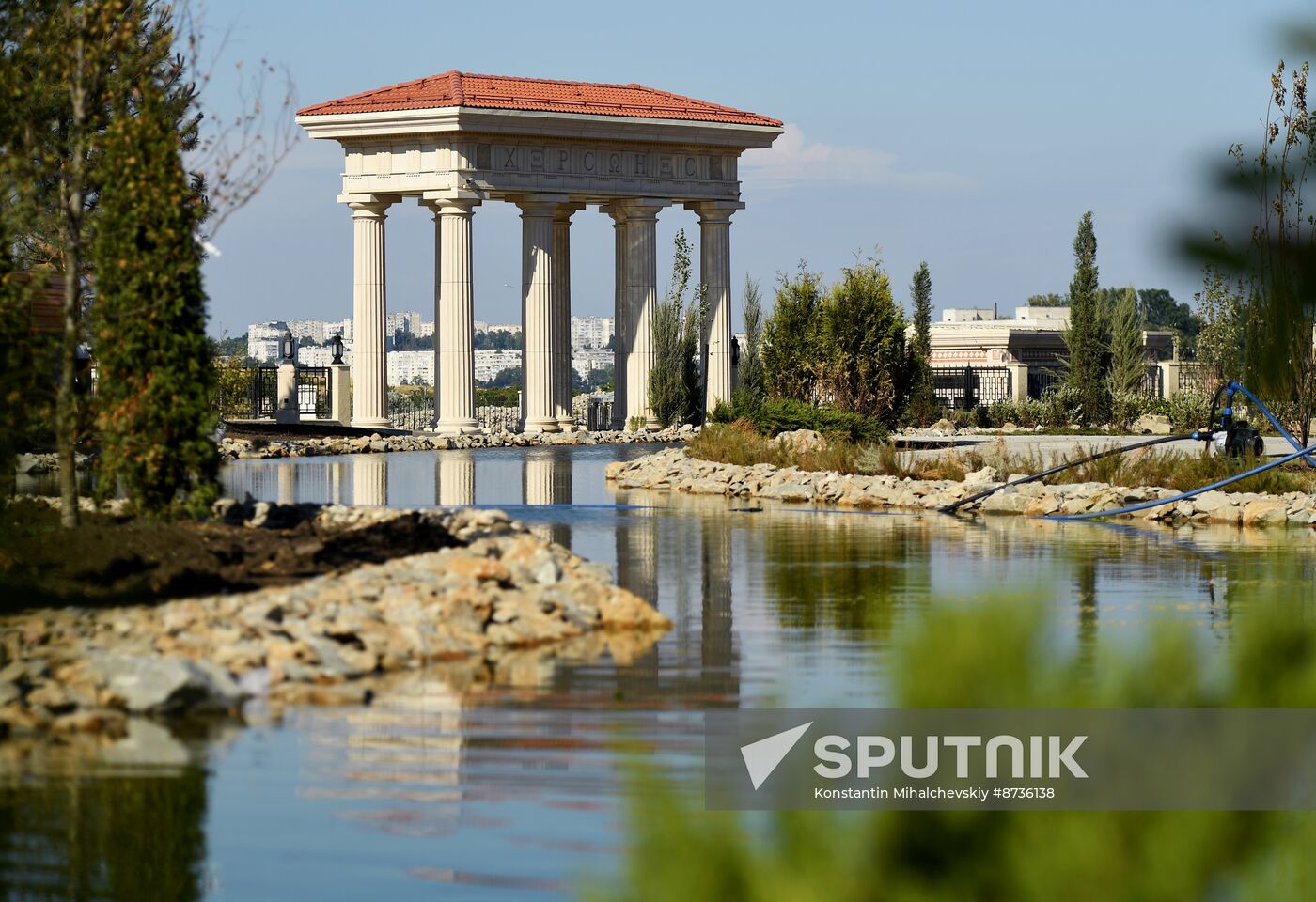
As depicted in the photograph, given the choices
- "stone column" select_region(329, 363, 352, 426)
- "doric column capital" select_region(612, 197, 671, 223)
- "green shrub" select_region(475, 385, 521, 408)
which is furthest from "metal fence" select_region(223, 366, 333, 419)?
"green shrub" select_region(475, 385, 521, 408)

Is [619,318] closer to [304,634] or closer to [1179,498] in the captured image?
[1179,498]

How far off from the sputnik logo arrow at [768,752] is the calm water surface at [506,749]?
0.32 feet

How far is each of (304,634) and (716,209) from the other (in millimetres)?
41444

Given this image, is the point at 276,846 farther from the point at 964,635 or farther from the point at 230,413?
the point at 230,413

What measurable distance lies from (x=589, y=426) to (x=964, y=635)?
4995 cm

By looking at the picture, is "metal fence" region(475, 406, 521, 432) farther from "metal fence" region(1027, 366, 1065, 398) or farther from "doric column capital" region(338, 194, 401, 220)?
"metal fence" region(1027, 366, 1065, 398)

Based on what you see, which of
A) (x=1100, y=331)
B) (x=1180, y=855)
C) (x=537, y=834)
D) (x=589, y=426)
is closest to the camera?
(x=1180, y=855)

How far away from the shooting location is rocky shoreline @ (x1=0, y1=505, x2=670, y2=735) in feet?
31.2

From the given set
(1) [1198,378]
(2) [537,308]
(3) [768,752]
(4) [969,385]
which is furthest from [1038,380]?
(3) [768,752]

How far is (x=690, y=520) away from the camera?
75.6ft

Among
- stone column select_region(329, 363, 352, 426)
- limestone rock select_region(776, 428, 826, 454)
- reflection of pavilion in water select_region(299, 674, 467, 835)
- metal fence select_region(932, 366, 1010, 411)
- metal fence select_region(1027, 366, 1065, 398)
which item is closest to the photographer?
reflection of pavilion in water select_region(299, 674, 467, 835)

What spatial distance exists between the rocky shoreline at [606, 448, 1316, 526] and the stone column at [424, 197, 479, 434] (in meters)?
16.7

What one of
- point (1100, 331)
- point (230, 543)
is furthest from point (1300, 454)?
point (1100, 331)

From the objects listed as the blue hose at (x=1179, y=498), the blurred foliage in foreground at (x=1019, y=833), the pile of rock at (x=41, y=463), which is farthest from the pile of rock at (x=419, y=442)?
the blurred foliage in foreground at (x=1019, y=833)
